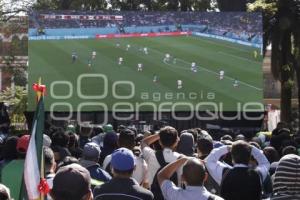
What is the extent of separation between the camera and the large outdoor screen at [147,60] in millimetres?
21141

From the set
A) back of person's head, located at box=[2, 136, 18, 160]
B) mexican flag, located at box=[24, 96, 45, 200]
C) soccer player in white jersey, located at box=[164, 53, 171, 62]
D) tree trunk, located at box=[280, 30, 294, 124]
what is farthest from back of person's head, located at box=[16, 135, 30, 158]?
tree trunk, located at box=[280, 30, 294, 124]

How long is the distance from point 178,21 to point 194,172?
675 inches

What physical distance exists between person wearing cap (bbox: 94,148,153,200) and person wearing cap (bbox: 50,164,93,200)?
798 mm

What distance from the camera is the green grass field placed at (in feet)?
69.7

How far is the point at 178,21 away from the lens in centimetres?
2139

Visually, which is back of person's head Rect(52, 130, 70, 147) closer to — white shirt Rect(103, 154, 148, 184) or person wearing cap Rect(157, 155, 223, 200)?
white shirt Rect(103, 154, 148, 184)

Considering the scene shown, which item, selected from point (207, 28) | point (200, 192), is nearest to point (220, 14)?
point (207, 28)

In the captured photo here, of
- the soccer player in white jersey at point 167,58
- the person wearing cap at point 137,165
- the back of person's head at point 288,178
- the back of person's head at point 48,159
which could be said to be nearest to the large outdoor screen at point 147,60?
the soccer player in white jersey at point 167,58

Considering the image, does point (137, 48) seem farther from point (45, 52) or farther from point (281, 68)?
point (281, 68)

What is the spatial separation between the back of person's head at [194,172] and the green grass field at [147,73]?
16.6m

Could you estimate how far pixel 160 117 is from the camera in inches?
851

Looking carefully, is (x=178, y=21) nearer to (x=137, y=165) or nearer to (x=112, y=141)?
(x=112, y=141)

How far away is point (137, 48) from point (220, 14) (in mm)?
3019

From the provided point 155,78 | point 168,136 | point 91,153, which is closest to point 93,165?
point 91,153
